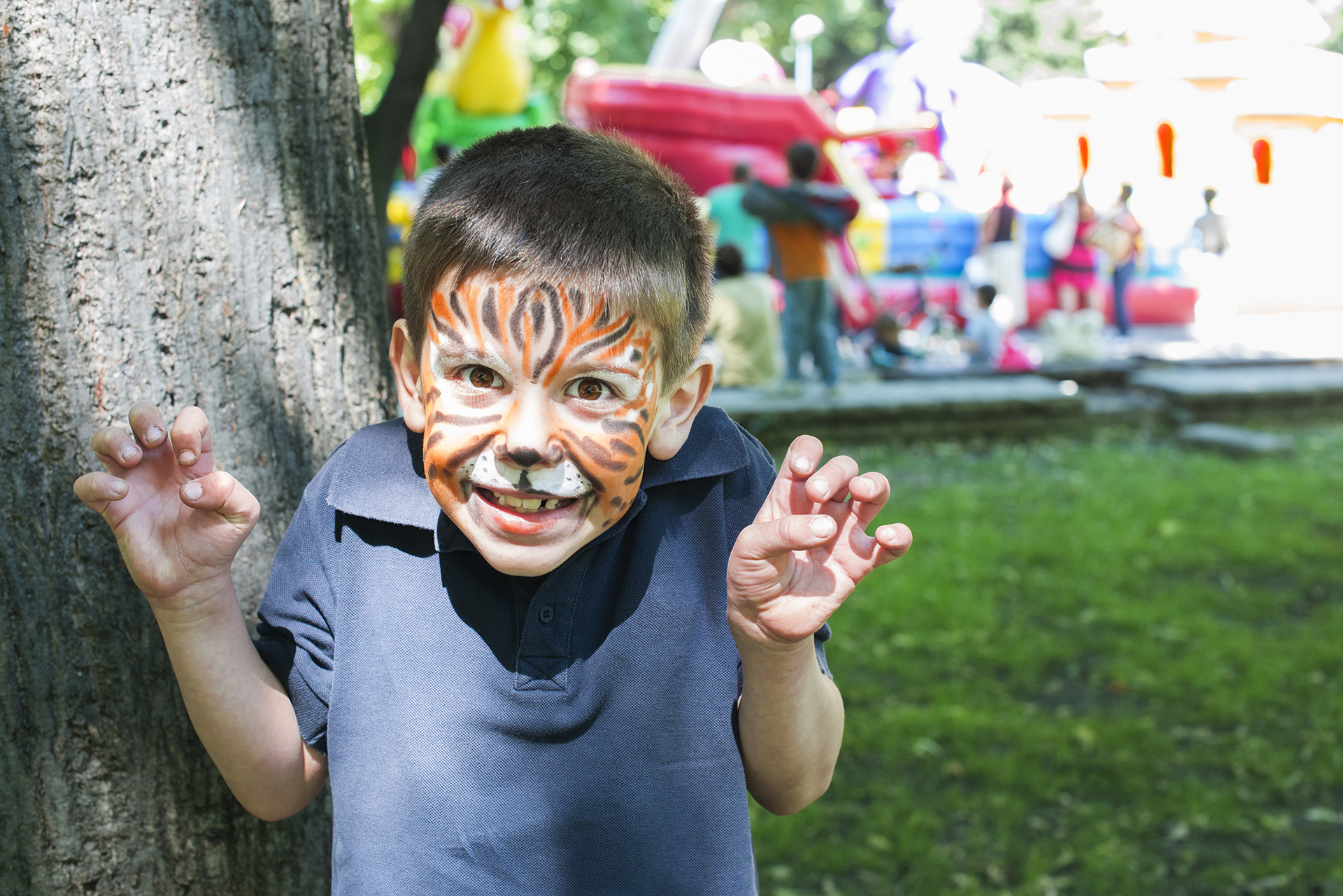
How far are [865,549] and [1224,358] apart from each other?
11.5m

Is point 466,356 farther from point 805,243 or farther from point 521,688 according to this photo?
point 805,243

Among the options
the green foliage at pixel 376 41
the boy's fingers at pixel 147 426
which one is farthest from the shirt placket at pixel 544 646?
the green foliage at pixel 376 41

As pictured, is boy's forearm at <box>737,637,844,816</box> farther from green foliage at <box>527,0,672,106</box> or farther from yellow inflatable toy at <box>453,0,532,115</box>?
green foliage at <box>527,0,672,106</box>

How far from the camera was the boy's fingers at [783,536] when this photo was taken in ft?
3.79

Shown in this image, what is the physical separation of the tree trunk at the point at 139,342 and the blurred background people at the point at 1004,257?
43.4 feet

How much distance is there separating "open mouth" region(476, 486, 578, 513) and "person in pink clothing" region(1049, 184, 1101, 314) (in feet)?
45.9

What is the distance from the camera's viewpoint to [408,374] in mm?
1415

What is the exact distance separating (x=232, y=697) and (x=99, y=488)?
0.31 meters

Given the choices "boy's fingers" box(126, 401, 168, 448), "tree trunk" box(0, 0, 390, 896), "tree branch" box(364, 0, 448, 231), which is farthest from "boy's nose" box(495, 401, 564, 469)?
"tree branch" box(364, 0, 448, 231)

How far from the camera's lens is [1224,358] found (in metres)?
11.3

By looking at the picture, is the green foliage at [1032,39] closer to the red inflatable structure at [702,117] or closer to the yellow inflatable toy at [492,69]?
the red inflatable structure at [702,117]

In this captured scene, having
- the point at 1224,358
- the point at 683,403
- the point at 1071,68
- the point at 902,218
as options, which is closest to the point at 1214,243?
the point at 902,218

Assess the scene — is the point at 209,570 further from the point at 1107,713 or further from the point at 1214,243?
the point at 1214,243

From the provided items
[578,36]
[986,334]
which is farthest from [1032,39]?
[986,334]
